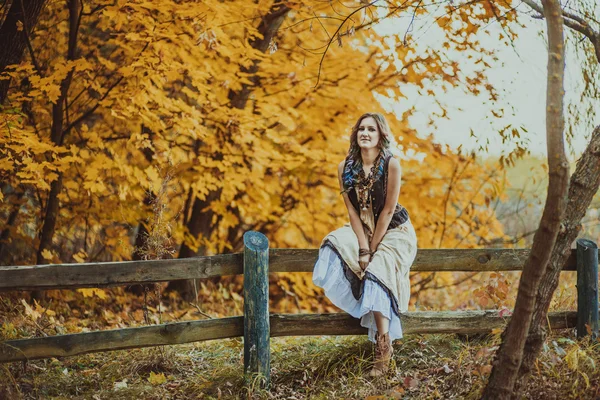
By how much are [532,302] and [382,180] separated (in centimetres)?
144

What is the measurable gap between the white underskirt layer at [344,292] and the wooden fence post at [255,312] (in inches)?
15.0

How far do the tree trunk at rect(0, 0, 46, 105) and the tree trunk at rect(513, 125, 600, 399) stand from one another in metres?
5.14

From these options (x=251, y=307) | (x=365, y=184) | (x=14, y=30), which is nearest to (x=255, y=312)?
(x=251, y=307)

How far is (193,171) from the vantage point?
316 inches

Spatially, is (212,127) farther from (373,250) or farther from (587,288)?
(587,288)

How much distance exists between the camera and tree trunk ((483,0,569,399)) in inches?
129

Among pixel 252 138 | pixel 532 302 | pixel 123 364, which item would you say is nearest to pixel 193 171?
pixel 252 138

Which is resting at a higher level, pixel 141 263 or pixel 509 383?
pixel 141 263

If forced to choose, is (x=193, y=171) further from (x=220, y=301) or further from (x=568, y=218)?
(x=568, y=218)

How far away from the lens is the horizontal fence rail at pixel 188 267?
160 inches

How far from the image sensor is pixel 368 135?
4.52 metres

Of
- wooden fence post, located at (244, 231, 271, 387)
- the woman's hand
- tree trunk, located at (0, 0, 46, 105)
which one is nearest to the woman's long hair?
the woman's hand

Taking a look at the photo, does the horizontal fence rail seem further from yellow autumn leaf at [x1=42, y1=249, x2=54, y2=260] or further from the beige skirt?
yellow autumn leaf at [x1=42, y1=249, x2=54, y2=260]

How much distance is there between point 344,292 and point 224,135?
401 cm
